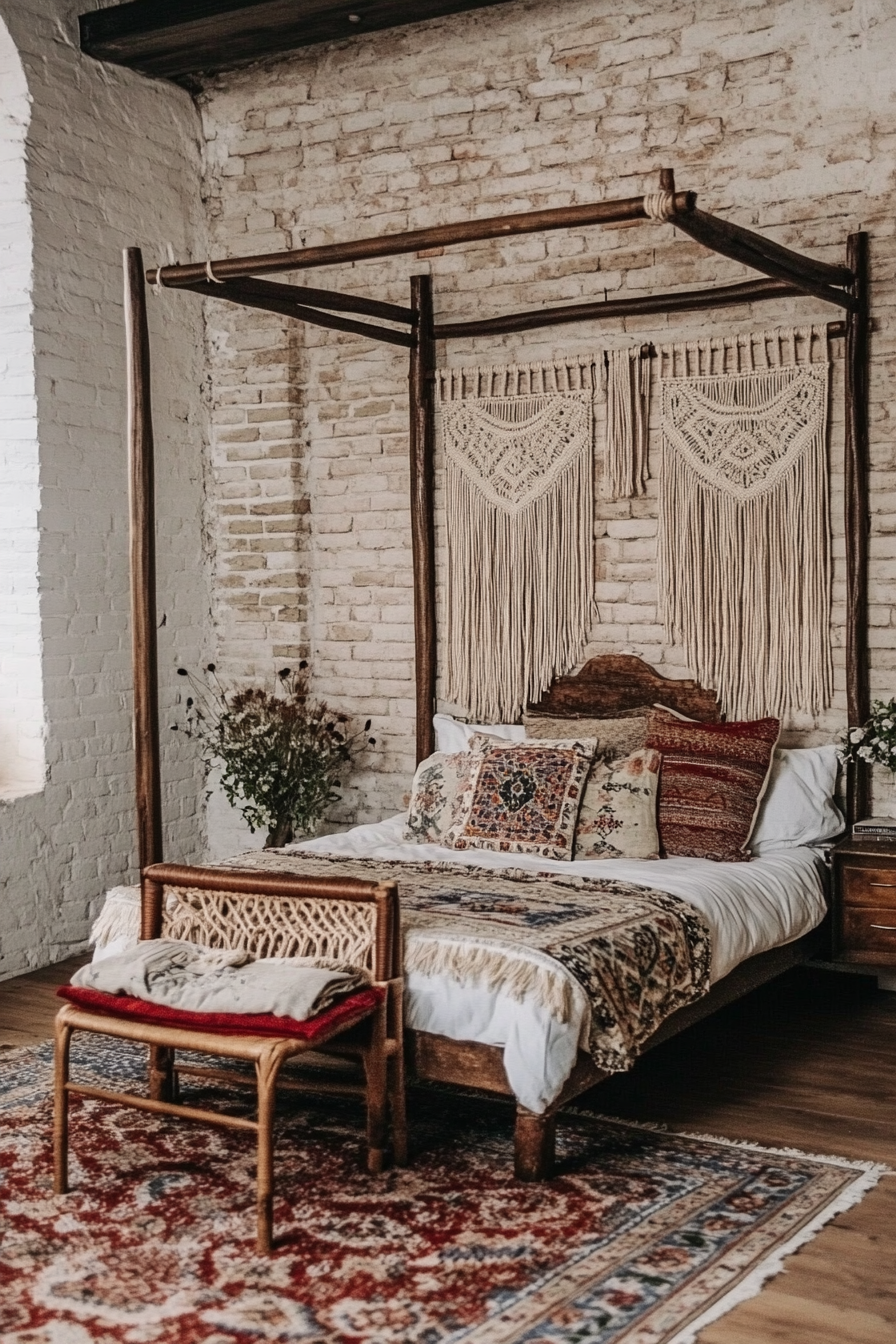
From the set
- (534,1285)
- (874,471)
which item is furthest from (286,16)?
(534,1285)

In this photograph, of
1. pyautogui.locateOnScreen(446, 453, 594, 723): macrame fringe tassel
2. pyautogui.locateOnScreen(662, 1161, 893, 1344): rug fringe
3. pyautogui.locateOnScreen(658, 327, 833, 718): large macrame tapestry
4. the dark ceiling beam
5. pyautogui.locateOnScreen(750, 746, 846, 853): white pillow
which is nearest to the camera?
pyautogui.locateOnScreen(662, 1161, 893, 1344): rug fringe

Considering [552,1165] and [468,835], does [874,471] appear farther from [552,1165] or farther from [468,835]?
[552,1165]

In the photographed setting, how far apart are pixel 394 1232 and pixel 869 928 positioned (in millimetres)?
2167

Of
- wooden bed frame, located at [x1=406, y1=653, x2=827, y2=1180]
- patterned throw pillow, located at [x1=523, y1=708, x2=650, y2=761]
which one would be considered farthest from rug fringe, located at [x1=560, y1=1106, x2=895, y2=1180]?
patterned throw pillow, located at [x1=523, y1=708, x2=650, y2=761]

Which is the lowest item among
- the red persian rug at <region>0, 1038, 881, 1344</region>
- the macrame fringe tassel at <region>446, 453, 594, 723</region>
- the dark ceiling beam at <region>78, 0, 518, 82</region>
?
the red persian rug at <region>0, 1038, 881, 1344</region>

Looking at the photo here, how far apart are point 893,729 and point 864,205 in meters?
1.84

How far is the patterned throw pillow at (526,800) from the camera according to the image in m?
5.01

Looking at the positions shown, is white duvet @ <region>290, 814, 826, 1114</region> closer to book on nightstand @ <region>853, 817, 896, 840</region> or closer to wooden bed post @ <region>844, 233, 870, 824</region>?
book on nightstand @ <region>853, 817, 896, 840</region>

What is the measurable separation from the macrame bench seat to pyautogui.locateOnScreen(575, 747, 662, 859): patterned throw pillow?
1420 millimetres

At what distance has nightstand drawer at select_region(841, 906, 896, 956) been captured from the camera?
480cm

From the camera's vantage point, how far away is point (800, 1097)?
421cm

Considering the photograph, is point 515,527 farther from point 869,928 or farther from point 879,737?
point 869,928

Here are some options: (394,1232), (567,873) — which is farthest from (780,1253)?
(567,873)

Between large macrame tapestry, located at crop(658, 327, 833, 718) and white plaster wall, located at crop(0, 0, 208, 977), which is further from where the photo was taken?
white plaster wall, located at crop(0, 0, 208, 977)
